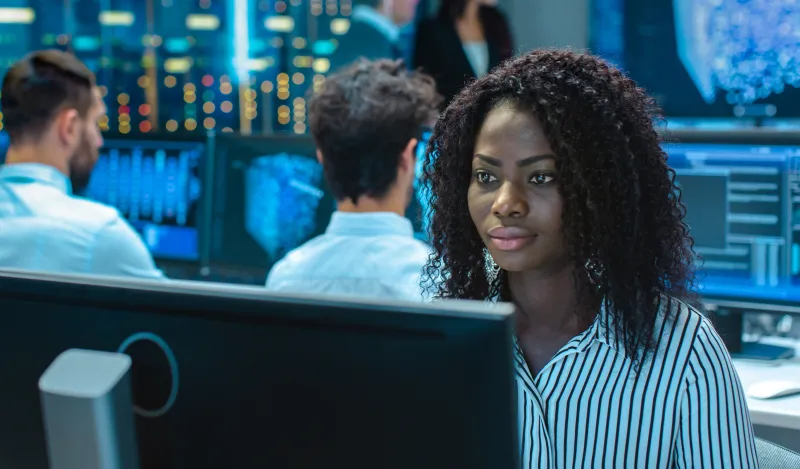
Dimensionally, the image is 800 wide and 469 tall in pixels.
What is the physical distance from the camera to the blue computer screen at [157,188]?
2537 mm

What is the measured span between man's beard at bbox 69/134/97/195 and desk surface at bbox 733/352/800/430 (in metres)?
1.67

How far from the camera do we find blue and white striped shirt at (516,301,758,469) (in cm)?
98

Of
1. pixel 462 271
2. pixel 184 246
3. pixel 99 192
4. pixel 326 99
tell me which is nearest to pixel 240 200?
pixel 184 246

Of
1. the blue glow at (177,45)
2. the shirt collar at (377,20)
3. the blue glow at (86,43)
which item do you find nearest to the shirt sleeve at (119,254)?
the shirt collar at (377,20)

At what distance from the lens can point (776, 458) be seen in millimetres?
1212

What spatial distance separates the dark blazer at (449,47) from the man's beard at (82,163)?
1624mm

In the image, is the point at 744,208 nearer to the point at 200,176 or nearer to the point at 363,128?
the point at 363,128

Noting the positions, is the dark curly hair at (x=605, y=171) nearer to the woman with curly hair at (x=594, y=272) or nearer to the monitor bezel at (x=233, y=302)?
the woman with curly hair at (x=594, y=272)

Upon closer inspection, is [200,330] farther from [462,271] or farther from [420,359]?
[462,271]

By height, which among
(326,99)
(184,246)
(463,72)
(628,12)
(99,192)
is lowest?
(184,246)

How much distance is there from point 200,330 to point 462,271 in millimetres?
552

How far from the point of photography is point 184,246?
2.57 metres

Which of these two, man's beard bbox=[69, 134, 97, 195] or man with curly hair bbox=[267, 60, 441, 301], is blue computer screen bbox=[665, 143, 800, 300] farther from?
man's beard bbox=[69, 134, 97, 195]

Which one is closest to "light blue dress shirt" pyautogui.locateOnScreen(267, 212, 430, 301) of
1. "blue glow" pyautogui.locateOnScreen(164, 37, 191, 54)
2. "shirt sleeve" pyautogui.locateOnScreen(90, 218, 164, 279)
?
"shirt sleeve" pyautogui.locateOnScreen(90, 218, 164, 279)
